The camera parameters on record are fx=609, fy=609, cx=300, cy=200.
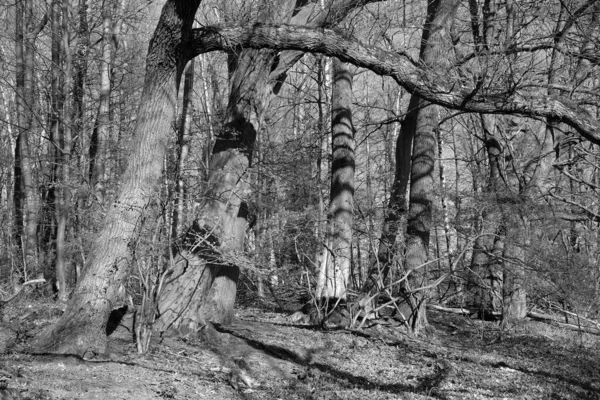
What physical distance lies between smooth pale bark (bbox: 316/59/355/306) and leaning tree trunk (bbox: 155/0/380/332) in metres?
2.16

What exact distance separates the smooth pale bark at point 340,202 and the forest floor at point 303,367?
96 centimetres

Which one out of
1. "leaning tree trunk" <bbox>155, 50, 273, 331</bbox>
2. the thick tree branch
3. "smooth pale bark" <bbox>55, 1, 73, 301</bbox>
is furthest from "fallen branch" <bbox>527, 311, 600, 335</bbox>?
"smooth pale bark" <bbox>55, 1, 73, 301</bbox>

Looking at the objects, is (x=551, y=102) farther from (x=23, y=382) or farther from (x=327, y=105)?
(x=327, y=105)

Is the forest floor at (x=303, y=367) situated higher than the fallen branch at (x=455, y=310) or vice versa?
the fallen branch at (x=455, y=310)

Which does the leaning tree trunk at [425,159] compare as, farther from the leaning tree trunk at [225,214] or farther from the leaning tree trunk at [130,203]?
the leaning tree trunk at [130,203]

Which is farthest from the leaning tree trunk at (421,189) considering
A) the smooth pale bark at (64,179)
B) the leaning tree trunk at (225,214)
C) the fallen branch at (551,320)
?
the smooth pale bark at (64,179)

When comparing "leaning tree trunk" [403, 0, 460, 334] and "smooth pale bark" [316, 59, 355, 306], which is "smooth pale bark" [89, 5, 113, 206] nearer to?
"smooth pale bark" [316, 59, 355, 306]

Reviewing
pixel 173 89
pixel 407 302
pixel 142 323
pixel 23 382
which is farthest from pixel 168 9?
pixel 407 302

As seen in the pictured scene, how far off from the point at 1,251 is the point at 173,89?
1232 centimetres

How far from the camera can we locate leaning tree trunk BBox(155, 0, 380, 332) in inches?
→ 346

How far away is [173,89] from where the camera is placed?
25.2 feet

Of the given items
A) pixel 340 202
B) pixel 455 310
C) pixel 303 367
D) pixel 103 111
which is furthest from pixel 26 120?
pixel 455 310

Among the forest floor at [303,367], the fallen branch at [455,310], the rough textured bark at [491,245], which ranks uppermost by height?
the rough textured bark at [491,245]

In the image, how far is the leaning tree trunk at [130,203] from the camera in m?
7.02
